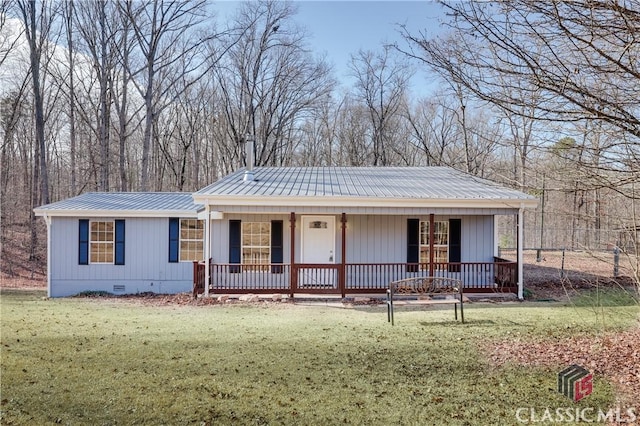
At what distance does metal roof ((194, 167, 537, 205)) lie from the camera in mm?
11695

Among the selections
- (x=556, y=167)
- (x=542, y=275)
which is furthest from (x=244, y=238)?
(x=542, y=275)

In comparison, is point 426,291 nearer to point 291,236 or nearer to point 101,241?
point 291,236

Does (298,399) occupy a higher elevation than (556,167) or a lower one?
lower

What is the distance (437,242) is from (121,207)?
1051 centimetres

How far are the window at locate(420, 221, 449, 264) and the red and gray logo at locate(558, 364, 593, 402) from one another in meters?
8.37

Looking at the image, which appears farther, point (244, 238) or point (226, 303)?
point (244, 238)

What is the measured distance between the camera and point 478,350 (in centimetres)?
631

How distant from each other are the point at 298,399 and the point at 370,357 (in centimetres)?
174

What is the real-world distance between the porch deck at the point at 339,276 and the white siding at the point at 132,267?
7.50 ft

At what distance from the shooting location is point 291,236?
11.7m

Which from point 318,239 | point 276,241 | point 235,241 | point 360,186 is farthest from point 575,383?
point 235,241

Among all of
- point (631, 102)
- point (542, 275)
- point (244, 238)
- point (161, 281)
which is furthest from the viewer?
point (542, 275)

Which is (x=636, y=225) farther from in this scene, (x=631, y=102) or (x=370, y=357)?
(x=370, y=357)

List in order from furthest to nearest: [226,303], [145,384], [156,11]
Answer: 1. [156,11]
2. [226,303]
3. [145,384]
